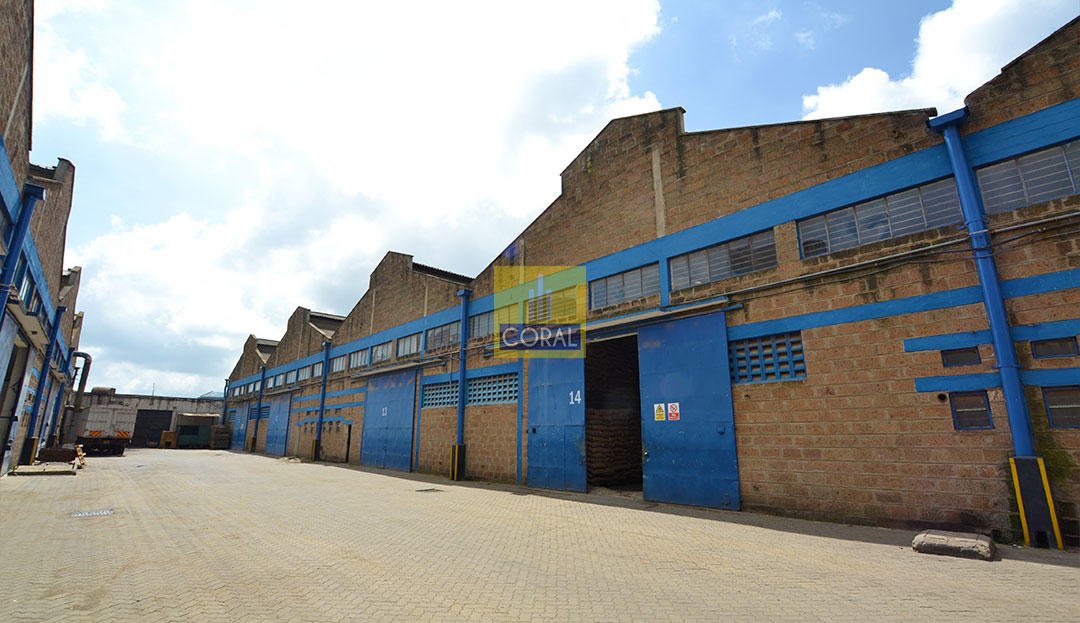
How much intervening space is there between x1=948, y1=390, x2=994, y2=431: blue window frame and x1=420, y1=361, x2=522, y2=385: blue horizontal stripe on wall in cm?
1163

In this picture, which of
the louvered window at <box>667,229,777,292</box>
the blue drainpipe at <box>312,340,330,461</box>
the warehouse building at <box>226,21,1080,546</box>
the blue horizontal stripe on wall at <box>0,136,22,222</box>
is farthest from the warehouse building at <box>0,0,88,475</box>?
the louvered window at <box>667,229,777,292</box>

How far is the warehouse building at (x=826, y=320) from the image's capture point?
7789 millimetres

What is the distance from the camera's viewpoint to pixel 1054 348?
7562 mm

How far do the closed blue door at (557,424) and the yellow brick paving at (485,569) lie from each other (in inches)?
155

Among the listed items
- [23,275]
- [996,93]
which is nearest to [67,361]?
[23,275]

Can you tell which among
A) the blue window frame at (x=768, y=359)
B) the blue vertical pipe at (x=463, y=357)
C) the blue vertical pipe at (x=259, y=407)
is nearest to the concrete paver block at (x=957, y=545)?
the blue window frame at (x=768, y=359)

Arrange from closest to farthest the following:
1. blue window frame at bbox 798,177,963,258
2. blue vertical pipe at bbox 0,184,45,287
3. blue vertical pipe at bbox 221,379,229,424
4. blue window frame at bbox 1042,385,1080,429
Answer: blue window frame at bbox 1042,385,1080,429, blue window frame at bbox 798,177,963,258, blue vertical pipe at bbox 0,184,45,287, blue vertical pipe at bbox 221,379,229,424

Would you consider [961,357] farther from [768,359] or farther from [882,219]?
[768,359]

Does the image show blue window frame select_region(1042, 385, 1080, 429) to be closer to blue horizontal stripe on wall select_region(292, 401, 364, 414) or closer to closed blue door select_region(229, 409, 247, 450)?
blue horizontal stripe on wall select_region(292, 401, 364, 414)

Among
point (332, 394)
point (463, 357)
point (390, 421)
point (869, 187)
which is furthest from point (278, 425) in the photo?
point (869, 187)

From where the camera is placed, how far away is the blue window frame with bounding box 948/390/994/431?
26.3 ft

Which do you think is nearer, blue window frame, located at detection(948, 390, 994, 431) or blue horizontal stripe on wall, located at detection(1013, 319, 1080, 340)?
blue horizontal stripe on wall, located at detection(1013, 319, 1080, 340)

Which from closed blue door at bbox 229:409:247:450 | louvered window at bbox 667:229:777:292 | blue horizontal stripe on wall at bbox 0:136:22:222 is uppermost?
blue horizontal stripe on wall at bbox 0:136:22:222

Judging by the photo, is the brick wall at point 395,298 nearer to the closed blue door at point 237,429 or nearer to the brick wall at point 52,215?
the brick wall at point 52,215
